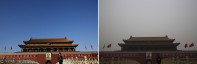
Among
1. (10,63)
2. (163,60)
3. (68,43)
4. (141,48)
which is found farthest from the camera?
(141,48)

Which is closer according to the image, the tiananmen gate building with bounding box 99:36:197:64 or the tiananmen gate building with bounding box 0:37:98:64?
the tiananmen gate building with bounding box 0:37:98:64

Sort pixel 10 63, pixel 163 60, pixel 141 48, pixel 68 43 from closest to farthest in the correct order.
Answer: pixel 10 63
pixel 163 60
pixel 68 43
pixel 141 48

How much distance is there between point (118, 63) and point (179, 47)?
116 inches

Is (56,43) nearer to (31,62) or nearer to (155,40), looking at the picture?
(31,62)

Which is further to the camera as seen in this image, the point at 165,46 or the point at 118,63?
the point at 165,46

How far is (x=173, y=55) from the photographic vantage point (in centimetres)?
1102

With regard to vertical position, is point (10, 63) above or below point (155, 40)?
below

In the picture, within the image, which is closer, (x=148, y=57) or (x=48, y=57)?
(x=48, y=57)

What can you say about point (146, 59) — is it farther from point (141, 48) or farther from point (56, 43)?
point (56, 43)

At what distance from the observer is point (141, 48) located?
12672 millimetres

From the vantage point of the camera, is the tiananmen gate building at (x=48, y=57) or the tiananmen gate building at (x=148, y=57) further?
the tiananmen gate building at (x=148, y=57)

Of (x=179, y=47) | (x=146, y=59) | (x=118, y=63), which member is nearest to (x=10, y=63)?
(x=118, y=63)

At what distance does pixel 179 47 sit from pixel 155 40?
96 centimetres

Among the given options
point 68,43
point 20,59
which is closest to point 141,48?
point 68,43
